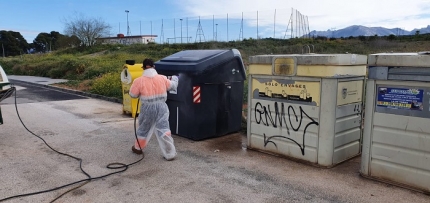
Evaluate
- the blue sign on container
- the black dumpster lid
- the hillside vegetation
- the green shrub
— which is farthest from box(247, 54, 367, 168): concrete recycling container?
the hillside vegetation

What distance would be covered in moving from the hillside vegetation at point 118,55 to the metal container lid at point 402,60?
353 inches

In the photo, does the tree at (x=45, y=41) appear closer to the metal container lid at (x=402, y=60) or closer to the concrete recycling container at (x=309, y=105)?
the concrete recycling container at (x=309, y=105)

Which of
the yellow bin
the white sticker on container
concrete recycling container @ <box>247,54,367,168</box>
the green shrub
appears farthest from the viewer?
the green shrub

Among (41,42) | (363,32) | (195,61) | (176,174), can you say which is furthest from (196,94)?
(41,42)

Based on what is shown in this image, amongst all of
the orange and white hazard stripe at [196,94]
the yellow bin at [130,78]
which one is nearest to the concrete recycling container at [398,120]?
the orange and white hazard stripe at [196,94]

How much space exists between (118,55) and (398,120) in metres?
24.9

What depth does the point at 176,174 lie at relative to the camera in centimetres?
459

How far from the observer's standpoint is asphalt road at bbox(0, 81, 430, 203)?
153 inches

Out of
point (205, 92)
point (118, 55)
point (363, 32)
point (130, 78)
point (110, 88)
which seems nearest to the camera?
point (205, 92)

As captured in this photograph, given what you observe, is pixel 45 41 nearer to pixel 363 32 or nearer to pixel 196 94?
pixel 363 32

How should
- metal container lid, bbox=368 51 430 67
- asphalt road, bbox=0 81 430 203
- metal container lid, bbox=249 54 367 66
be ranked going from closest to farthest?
metal container lid, bbox=368 51 430 67, asphalt road, bbox=0 81 430 203, metal container lid, bbox=249 54 367 66

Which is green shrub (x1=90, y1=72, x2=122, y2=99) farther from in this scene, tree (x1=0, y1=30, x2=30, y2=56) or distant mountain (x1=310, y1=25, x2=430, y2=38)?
tree (x1=0, y1=30, x2=30, y2=56)

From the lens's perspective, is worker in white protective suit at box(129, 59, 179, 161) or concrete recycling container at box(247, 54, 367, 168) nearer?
concrete recycling container at box(247, 54, 367, 168)

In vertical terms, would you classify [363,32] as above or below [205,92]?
above
